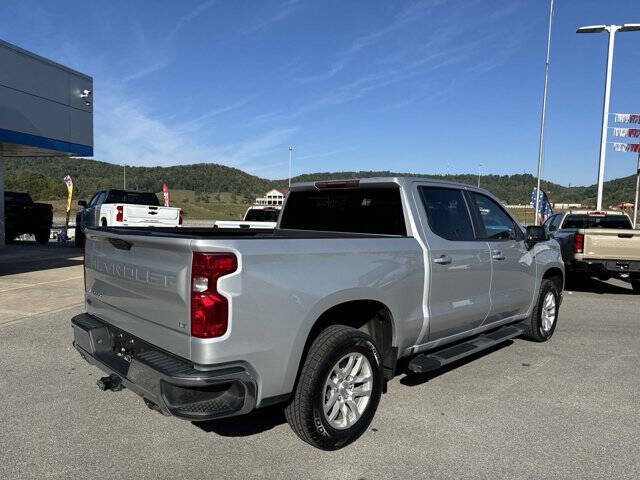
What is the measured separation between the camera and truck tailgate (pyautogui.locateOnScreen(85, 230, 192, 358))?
270cm

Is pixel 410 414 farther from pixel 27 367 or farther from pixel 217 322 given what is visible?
pixel 27 367

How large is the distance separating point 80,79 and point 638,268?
52.4 feet

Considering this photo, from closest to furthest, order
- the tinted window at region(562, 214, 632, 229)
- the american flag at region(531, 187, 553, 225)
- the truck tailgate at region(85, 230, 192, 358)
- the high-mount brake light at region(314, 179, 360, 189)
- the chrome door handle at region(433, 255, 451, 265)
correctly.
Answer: the truck tailgate at region(85, 230, 192, 358), the chrome door handle at region(433, 255, 451, 265), the high-mount brake light at region(314, 179, 360, 189), the tinted window at region(562, 214, 632, 229), the american flag at region(531, 187, 553, 225)

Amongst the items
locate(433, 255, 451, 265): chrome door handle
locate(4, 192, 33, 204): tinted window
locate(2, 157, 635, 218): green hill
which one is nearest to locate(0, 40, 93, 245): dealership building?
locate(4, 192, 33, 204): tinted window

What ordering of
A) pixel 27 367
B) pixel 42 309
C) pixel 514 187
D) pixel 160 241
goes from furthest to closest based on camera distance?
pixel 514 187 < pixel 42 309 < pixel 27 367 < pixel 160 241

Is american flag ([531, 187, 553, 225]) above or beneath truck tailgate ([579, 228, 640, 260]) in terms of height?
above

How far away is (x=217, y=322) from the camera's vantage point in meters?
2.61

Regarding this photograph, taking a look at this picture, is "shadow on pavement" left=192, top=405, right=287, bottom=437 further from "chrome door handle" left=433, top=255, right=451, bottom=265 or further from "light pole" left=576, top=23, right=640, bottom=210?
"light pole" left=576, top=23, right=640, bottom=210

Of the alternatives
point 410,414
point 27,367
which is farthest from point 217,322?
point 27,367

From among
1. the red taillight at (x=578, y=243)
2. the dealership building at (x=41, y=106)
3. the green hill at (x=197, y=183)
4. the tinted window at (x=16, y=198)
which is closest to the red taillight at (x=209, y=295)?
the red taillight at (x=578, y=243)

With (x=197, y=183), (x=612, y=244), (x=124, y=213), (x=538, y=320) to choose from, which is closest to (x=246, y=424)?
(x=538, y=320)

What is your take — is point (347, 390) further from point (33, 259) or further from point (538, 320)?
point (33, 259)

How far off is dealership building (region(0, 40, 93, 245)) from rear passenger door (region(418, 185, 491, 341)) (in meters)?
12.7

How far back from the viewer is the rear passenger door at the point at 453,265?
12.9 ft
